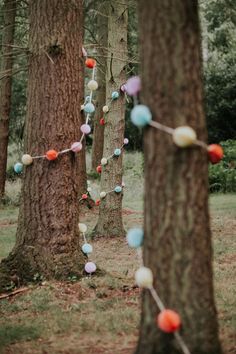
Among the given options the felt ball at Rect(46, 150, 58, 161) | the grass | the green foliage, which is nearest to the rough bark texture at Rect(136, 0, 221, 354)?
the grass

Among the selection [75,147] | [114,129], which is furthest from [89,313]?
[114,129]

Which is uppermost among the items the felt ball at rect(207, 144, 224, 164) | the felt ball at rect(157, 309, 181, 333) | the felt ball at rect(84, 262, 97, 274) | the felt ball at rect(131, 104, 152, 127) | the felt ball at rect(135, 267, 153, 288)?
the felt ball at rect(131, 104, 152, 127)

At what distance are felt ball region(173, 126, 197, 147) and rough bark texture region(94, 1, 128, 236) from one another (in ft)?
21.4

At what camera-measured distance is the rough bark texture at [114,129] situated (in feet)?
31.2

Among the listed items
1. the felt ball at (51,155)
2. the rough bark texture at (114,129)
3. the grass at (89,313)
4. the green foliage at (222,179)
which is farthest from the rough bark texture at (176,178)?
the green foliage at (222,179)

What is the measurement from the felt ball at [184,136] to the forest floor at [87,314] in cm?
159

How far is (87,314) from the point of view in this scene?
4.89 metres

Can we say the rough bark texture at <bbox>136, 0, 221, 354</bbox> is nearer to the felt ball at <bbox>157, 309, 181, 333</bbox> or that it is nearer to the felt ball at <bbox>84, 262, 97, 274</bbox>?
the felt ball at <bbox>157, 309, 181, 333</bbox>

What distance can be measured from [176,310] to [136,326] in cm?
142

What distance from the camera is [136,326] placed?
4461 millimetres

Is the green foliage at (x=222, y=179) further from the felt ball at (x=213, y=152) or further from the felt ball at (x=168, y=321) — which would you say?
the felt ball at (x=168, y=321)

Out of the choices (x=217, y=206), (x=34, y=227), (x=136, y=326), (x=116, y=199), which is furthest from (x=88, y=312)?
(x=217, y=206)

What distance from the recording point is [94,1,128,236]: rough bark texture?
31.2 feet

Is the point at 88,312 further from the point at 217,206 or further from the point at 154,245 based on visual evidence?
the point at 217,206
